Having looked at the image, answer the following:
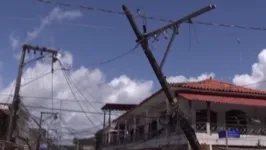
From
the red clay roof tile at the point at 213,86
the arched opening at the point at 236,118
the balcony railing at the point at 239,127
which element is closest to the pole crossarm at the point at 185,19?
the red clay roof tile at the point at 213,86

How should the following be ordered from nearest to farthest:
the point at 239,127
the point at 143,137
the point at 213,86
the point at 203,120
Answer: the point at 203,120, the point at 239,127, the point at 213,86, the point at 143,137

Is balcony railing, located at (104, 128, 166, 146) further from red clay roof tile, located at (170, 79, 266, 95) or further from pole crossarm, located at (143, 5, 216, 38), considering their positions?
pole crossarm, located at (143, 5, 216, 38)

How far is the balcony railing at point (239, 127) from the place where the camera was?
71.6 ft

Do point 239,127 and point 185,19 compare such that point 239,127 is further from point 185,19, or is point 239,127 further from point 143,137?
point 185,19

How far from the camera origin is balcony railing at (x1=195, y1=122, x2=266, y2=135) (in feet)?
71.6

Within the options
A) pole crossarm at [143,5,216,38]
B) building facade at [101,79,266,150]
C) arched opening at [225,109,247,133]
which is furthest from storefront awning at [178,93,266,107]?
pole crossarm at [143,5,216,38]

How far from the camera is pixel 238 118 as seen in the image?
24.1 metres

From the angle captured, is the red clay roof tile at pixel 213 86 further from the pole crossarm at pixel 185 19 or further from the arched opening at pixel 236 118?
the pole crossarm at pixel 185 19

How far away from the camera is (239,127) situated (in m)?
23.9

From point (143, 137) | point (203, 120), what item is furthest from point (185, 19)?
point (143, 137)

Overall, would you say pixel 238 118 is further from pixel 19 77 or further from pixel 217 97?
pixel 19 77

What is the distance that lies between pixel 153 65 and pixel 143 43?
104 centimetres

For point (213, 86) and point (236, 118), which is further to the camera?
point (213, 86)

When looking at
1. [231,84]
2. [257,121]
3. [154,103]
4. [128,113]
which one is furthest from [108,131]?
[257,121]
